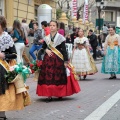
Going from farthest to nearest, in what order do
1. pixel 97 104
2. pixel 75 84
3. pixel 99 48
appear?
pixel 99 48 < pixel 75 84 < pixel 97 104

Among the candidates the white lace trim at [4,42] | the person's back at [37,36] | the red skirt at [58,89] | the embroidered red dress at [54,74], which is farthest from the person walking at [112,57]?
the white lace trim at [4,42]

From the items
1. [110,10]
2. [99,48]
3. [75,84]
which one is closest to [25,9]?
[99,48]

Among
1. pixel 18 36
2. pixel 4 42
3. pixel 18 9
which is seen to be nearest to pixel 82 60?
pixel 18 36

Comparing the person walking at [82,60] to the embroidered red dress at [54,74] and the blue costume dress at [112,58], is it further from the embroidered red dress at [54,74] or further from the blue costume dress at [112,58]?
the embroidered red dress at [54,74]

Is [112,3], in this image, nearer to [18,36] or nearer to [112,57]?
[112,57]

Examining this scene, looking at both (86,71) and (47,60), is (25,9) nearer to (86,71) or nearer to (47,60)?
(86,71)

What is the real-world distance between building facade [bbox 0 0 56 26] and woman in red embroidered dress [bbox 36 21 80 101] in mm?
12708

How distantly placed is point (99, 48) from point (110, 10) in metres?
48.9

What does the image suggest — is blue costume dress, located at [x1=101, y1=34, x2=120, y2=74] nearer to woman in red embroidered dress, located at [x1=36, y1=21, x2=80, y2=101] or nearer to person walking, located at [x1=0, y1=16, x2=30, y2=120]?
woman in red embroidered dress, located at [x1=36, y1=21, x2=80, y2=101]

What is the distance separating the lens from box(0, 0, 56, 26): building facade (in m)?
22.3

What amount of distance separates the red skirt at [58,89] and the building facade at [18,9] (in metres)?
12.7

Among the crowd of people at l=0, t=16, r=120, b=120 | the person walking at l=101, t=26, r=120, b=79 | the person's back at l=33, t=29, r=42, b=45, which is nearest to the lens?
the crowd of people at l=0, t=16, r=120, b=120

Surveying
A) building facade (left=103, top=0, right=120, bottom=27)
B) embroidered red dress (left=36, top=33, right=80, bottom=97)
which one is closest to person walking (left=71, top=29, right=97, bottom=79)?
embroidered red dress (left=36, top=33, right=80, bottom=97)

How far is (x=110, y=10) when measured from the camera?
76.1m
